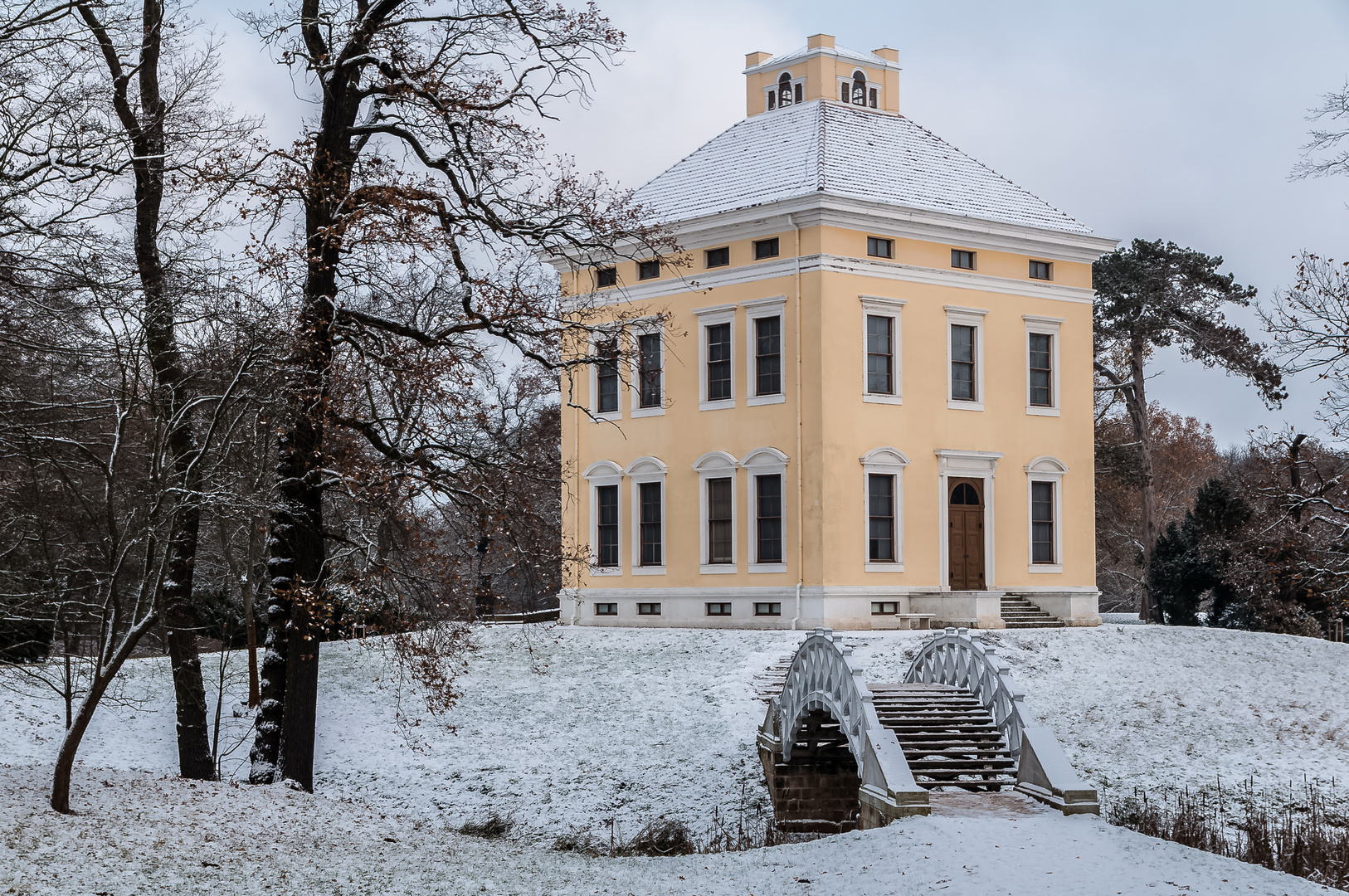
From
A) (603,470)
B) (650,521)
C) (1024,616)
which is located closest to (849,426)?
(650,521)

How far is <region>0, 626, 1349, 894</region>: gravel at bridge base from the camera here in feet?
39.3

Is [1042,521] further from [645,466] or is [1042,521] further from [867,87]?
[867,87]

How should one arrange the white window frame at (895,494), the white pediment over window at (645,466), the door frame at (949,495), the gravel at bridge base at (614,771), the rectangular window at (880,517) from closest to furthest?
the gravel at bridge base at (614,771) < the white window frame at (895,494) < the rectangular window at (880,517) < the door frame at (949,495) < the white pediment over window at (645,466)

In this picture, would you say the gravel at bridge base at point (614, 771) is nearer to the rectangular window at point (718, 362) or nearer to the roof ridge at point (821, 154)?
the rectangular window at point (718, 362)

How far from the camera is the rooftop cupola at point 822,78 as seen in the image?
35.5 metres

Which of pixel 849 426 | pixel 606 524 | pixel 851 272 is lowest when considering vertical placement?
pixel 606 524

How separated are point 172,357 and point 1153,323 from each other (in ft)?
115

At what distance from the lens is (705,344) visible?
105ft

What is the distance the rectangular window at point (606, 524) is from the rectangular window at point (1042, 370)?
33.9ft

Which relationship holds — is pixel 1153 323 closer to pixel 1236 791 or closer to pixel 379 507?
pixel 1236 791

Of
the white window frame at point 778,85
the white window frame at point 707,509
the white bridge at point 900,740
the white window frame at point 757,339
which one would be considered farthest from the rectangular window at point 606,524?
the white bridge at point 900,740

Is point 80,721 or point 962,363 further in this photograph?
point 962,363

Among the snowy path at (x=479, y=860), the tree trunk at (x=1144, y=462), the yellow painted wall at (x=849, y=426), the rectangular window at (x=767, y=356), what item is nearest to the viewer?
the snowy path at (x=479, y=860)

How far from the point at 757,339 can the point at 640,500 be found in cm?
485
